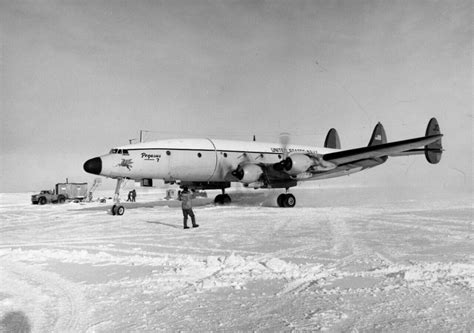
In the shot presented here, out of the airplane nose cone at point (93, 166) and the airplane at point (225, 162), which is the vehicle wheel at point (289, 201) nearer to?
the airplane at point (225, 162)

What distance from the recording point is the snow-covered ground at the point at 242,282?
11.7 feet

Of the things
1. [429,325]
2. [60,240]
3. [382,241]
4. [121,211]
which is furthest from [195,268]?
[121,211]

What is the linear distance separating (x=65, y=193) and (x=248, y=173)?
22.4 metres

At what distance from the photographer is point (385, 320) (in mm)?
3479

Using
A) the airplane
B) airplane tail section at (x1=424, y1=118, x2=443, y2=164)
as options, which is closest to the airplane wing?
the airplane

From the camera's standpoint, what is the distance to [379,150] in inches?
671

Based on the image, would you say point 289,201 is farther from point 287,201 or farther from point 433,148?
point 433,148

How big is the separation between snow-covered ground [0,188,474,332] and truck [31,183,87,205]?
2435 centimetres

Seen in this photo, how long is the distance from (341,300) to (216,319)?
4.76 ft

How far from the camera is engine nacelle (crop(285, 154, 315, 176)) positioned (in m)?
17.7

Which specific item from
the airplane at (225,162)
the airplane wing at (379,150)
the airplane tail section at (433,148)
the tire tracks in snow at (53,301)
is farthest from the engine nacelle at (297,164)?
the tire tracks in snow at (53,301)

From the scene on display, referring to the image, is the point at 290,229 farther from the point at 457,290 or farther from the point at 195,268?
the point at 457,290

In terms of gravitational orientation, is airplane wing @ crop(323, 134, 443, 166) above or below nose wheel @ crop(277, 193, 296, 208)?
above

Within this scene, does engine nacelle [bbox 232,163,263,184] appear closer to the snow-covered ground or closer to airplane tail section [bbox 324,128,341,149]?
the snow-covered ground
